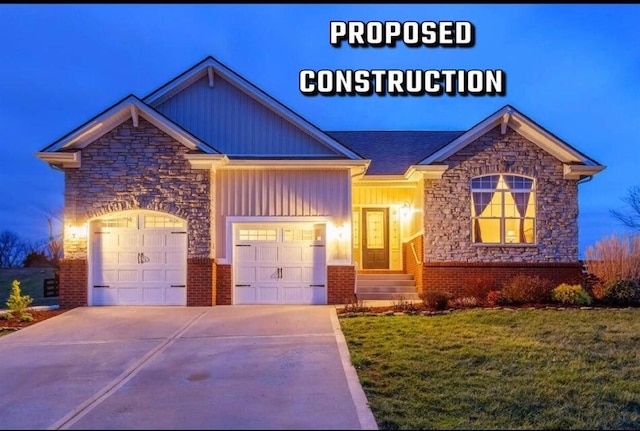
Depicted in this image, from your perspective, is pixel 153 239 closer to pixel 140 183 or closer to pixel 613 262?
pixel 140 183

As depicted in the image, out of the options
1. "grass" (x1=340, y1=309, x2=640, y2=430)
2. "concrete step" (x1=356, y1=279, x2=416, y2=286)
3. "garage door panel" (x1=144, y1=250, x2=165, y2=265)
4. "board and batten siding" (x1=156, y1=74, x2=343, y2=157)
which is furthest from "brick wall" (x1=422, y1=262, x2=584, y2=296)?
"garage door panel" (x1=144, y1=250, x2=165, y2=265)

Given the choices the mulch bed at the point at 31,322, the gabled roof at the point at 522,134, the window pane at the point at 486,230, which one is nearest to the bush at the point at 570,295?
the window pane at the point at 486,230

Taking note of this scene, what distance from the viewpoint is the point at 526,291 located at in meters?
16.1

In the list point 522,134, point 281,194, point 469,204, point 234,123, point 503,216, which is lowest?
point 503,216

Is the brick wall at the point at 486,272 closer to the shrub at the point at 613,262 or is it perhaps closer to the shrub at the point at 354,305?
the shrub at the point at 613,262

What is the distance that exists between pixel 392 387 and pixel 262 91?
11103 millimetres

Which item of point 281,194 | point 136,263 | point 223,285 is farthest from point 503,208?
point 136,263

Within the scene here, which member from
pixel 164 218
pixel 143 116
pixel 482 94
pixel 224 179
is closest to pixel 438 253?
pixel 482 94

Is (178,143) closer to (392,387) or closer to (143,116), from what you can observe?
(143,116)

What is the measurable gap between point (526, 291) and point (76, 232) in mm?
11842

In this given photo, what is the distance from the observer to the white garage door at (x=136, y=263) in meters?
17.0

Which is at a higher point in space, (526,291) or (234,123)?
(234,123)

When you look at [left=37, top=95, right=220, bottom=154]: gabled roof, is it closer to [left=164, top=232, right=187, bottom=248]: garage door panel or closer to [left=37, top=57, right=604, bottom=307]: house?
[left=37, top=57, right=604, bottom=307]: house

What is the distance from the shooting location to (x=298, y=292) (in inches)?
683
